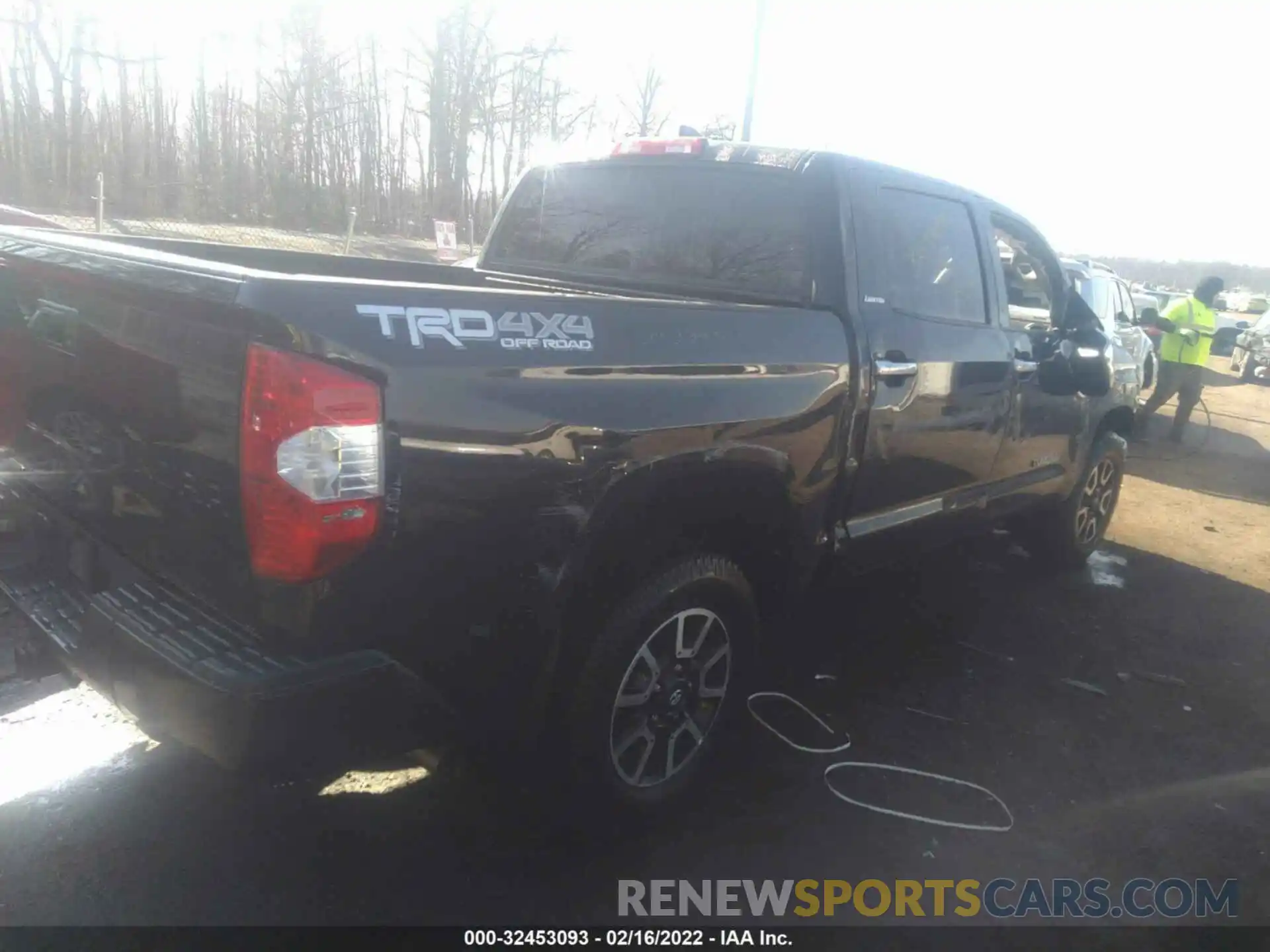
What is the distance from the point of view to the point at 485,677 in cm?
219

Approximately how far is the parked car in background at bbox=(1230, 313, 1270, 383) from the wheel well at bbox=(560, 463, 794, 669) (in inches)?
→ 718

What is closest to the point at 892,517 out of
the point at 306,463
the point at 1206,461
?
the point at 306,463

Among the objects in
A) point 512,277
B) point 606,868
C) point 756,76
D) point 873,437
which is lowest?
point 606,868

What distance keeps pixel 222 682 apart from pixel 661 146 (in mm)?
2618

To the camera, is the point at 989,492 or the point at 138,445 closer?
the point at 138,445

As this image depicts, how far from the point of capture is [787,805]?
10.1ft

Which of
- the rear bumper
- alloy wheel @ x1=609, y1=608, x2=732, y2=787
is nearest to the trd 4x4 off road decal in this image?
the rear bumper

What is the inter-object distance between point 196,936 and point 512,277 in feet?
8.59

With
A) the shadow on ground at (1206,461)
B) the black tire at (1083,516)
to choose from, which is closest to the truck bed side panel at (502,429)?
the black tire at (1083,516)

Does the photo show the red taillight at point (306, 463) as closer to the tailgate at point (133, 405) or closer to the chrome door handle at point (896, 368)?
the tailgate at point (133, 405)

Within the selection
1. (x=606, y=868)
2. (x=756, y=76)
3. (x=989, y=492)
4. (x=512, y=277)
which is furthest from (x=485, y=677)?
(x=756, y=76)

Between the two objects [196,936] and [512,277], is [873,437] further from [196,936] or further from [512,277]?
[196,936]

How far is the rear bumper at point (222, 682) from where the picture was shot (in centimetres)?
184

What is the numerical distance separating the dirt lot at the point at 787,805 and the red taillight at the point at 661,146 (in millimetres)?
1711
